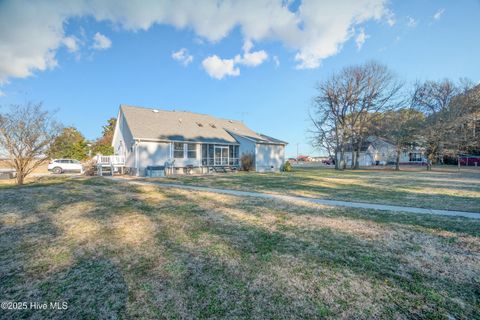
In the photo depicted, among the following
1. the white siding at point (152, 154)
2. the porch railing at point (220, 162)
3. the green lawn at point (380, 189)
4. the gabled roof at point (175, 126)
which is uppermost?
the gabled roof at point (175, 126)

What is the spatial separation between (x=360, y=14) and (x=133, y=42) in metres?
16.8

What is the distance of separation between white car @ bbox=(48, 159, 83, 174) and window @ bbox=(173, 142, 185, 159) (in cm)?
1069

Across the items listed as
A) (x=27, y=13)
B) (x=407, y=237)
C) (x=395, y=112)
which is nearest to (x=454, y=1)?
(x=407, y=237)

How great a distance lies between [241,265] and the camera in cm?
308

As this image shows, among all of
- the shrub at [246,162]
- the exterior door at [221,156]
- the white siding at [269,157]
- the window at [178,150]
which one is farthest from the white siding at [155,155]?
the white siding at [269,157]

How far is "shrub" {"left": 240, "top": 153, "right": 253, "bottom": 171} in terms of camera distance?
22.1 m

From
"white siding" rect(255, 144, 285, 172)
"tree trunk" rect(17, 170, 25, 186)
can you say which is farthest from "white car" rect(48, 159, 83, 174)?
"white siding" rect(255, 144, 285, 172)

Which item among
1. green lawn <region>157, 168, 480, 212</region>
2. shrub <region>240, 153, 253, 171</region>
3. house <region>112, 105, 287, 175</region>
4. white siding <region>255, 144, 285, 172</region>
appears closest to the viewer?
green lawn <region>157, 168, 480, 212</region>

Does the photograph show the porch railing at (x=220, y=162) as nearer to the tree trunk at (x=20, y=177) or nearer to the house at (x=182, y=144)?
the house at (x=182, y=144)

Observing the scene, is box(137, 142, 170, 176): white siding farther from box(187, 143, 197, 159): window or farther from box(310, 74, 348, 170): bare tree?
box(310, 74, 348, 170): bare tree

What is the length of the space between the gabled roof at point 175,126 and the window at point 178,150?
513 millimetres

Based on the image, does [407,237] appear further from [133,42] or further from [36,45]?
[133,42]

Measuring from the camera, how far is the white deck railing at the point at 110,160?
667 inches

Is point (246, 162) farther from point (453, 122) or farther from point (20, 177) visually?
point (453, 122)
